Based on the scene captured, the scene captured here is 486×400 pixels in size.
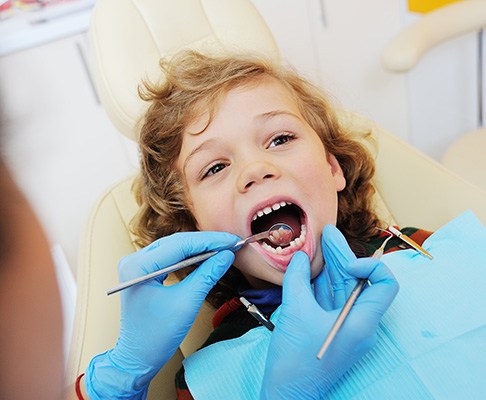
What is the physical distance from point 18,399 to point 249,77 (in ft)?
3.17

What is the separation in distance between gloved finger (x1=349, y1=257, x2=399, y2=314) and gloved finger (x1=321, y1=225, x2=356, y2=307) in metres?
0.05

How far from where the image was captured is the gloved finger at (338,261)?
1.05 meters

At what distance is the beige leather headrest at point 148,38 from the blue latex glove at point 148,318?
1.72ft

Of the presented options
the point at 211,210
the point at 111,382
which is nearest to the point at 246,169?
the point at 211,210

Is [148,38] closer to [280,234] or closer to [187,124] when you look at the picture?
[187,124]

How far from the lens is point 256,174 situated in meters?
1.11

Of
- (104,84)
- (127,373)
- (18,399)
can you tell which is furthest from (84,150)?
(18,399)

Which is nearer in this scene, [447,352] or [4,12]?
[447,352]

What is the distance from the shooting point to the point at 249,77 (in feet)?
4.25

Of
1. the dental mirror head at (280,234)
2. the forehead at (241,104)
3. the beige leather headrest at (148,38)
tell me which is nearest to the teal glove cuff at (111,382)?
the dental mirror head at (280,234)

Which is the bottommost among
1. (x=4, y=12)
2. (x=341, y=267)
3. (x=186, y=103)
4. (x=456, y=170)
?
(x=456, y=170)

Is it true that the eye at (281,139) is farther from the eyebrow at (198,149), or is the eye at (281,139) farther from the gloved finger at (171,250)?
the gloved finger at (171,250)

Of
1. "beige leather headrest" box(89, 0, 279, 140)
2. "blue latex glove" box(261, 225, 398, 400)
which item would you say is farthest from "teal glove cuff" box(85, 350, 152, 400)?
"beige leather headrest" box(89, 0, 279, 140)

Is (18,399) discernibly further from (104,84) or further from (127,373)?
(104,84)
